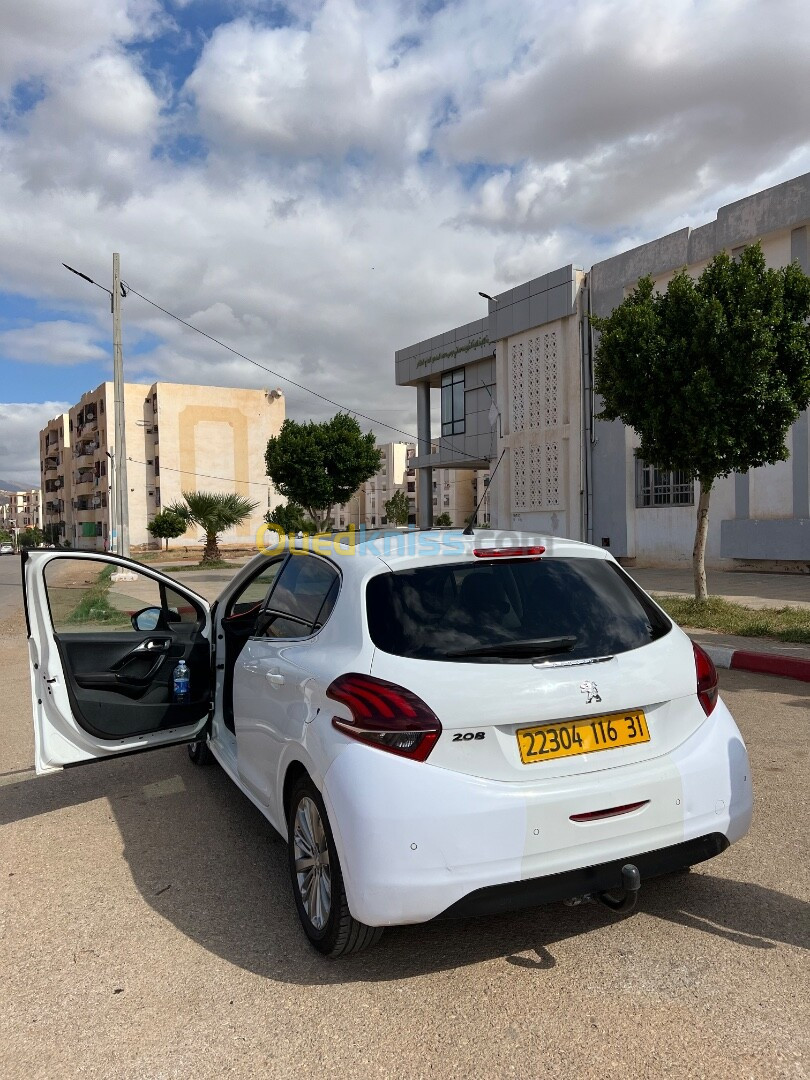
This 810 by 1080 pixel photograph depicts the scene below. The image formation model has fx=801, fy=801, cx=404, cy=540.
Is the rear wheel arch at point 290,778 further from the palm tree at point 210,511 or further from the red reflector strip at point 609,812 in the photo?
the palm tree at point 210,511

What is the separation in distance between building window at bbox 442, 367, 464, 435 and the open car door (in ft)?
89.6

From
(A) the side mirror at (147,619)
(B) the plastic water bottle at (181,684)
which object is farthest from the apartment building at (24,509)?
(B) the plastic water bottle at (181,684)

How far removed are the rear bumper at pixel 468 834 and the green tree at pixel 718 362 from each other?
8.84 m

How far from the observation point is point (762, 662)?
26.0 feet

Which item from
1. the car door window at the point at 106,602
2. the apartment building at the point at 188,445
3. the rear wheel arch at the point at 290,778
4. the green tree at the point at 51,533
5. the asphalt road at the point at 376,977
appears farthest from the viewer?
the green tree at the point at 51,533

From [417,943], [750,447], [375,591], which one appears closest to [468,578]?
[375,591]

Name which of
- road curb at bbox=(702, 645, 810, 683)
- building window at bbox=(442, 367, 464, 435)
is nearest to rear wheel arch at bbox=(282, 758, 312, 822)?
road curb at bbox=(702, 645, 810, 683)

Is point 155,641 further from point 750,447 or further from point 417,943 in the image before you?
point 750,447

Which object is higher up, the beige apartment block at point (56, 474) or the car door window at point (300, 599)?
the beige apartment block at point (56, 474)

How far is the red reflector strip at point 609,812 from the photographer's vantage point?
8.71ft

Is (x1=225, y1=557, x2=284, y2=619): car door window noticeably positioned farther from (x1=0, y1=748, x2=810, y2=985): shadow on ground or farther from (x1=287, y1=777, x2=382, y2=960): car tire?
(x1=287, y1=777, x2=382, y2=960): car tire

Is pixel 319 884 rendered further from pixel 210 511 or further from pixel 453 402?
pixel 210 511

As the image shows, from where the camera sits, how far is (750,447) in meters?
11.1

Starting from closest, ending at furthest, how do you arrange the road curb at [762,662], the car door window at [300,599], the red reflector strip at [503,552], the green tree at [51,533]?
1. the red reflector strip at [503,552]
2. the car door window at [300,599]
3. the road curb at [762,662]
4. the green tree at [51,533]
